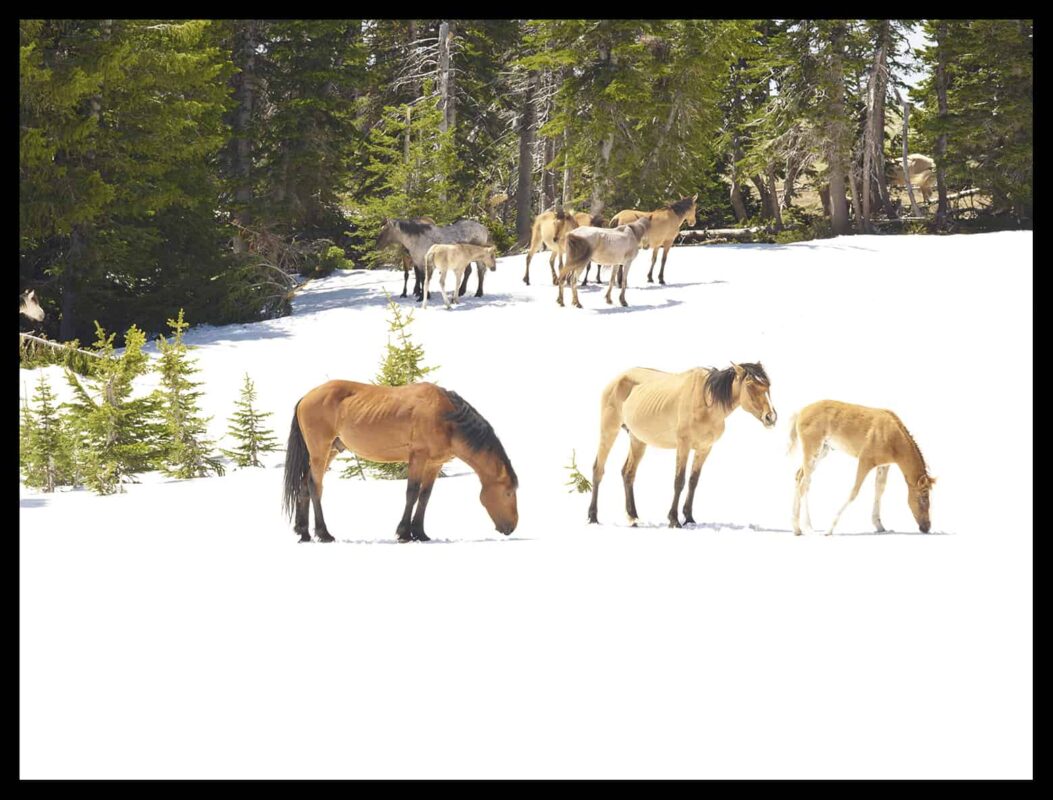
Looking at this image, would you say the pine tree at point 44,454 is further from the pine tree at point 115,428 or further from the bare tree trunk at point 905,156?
the bare tree trunk at point 905,156

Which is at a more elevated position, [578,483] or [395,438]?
[395,438]

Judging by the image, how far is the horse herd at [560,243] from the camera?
1842cm

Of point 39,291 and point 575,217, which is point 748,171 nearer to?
point 575,217

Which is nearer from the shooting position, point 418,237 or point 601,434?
point 601,434

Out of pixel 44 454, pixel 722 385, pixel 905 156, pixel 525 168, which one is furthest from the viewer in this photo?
pixel 525 168

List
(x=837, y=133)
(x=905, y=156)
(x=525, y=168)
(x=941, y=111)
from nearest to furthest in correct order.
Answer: (x=837, y=133), (x=905, y=156), (x=941, y=111), (x=525, y=168)

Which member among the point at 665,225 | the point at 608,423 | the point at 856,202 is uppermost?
the point at 856,202

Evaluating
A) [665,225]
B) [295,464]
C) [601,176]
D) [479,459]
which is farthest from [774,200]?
[295,464]

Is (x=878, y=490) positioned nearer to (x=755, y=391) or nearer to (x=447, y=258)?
(x=755, y=391)

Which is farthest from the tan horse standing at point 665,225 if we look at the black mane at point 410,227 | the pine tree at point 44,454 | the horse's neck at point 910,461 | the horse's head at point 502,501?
the horse's head at point 502,501

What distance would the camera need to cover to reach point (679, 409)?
8.84 metres

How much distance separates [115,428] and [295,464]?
533 centimetres
